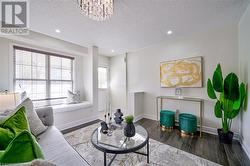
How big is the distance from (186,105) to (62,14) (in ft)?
11.5

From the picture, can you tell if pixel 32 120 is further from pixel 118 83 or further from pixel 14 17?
pixel 118 83

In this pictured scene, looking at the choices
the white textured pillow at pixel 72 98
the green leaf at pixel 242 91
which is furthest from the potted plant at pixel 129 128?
the white textured pillow at pixel 72 98

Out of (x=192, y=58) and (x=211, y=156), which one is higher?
(x=192, y=58)

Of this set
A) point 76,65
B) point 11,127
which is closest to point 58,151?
point 11,127

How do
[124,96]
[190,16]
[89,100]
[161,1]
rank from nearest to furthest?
[161,1]
[190,16]
[89,100]
[124,96]

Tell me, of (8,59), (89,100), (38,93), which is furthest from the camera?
(89,100)

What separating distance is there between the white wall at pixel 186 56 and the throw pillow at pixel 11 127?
3.23 meters

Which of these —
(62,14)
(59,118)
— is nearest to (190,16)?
(62,14)

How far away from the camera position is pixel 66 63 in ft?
12.7

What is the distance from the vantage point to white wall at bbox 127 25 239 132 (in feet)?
8.20

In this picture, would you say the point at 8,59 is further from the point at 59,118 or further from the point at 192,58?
the point at 192,58

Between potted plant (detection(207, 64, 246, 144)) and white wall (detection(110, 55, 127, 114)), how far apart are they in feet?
9.59

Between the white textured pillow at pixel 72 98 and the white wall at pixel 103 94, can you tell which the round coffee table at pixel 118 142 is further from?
the white wall at pixel 103 94

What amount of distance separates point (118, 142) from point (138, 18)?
220 centimetres
